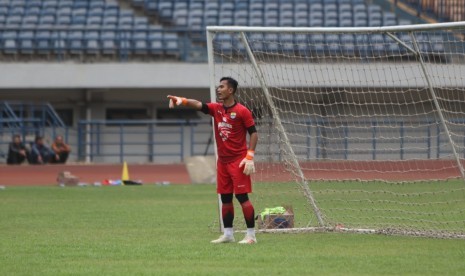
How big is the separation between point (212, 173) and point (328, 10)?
41.4 ft

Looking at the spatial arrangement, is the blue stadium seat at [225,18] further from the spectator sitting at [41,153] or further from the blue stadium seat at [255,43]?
the spectator sitting at [41,153]

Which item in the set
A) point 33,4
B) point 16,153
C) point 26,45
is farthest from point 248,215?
point 33,4

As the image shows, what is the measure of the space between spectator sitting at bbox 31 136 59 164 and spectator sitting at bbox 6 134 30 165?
28 cm

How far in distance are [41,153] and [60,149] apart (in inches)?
29.1

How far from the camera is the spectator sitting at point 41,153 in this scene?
3378cm

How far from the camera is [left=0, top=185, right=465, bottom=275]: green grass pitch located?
10812 mm

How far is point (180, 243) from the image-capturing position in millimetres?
13461

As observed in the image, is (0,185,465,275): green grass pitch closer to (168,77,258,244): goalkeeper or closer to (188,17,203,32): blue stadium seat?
(168,77,258,244): goalkeeper

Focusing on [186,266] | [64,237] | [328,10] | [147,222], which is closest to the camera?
[186,266]

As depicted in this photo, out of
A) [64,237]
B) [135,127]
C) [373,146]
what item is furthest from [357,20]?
[64,237]

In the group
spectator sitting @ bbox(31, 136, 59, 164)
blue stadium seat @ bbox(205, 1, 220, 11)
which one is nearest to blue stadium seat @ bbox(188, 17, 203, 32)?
blue stadium seat @ bbox(205, 1, 220, 11)

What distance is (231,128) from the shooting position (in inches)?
530

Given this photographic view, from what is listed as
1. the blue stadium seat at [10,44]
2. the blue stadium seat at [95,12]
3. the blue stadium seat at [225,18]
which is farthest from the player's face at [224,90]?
the blue stadium seat at [95,12]

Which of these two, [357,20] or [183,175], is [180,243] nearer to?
[183,175]
